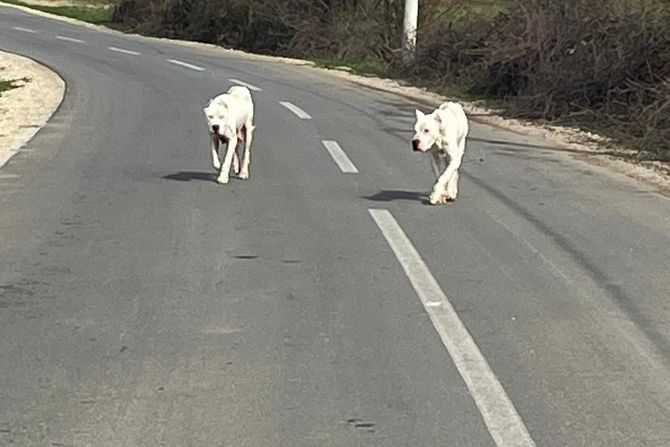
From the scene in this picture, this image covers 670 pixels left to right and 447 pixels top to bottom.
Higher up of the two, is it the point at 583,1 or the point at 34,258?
the point at 583,1

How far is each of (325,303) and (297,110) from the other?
43.8ft

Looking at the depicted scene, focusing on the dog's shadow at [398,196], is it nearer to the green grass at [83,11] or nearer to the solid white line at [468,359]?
the solid white line at [468,359]

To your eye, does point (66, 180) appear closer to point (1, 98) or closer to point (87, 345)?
point (87, 345)

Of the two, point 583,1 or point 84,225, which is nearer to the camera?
point 84,225

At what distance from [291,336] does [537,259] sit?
2973 millimetres

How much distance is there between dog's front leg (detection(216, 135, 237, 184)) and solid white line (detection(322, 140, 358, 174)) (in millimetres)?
1601

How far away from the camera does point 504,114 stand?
23.3 meters

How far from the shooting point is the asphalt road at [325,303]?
5766mm

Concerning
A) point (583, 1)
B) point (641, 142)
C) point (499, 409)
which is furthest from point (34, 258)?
point (583, 1)

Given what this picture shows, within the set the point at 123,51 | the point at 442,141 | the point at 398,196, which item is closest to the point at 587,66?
the point at 398,196

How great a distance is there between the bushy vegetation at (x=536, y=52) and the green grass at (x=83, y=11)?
57.5 feet

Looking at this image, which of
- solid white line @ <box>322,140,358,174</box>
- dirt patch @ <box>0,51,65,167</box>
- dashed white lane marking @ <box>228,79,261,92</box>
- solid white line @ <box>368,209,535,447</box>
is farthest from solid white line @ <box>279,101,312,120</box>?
solid white line @ <box>368,209,535,447</box>

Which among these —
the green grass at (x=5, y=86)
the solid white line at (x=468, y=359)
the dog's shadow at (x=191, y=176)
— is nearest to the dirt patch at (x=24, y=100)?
the green grass at (x=5, y=86)

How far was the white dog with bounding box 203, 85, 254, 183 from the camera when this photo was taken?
12.6 metres
